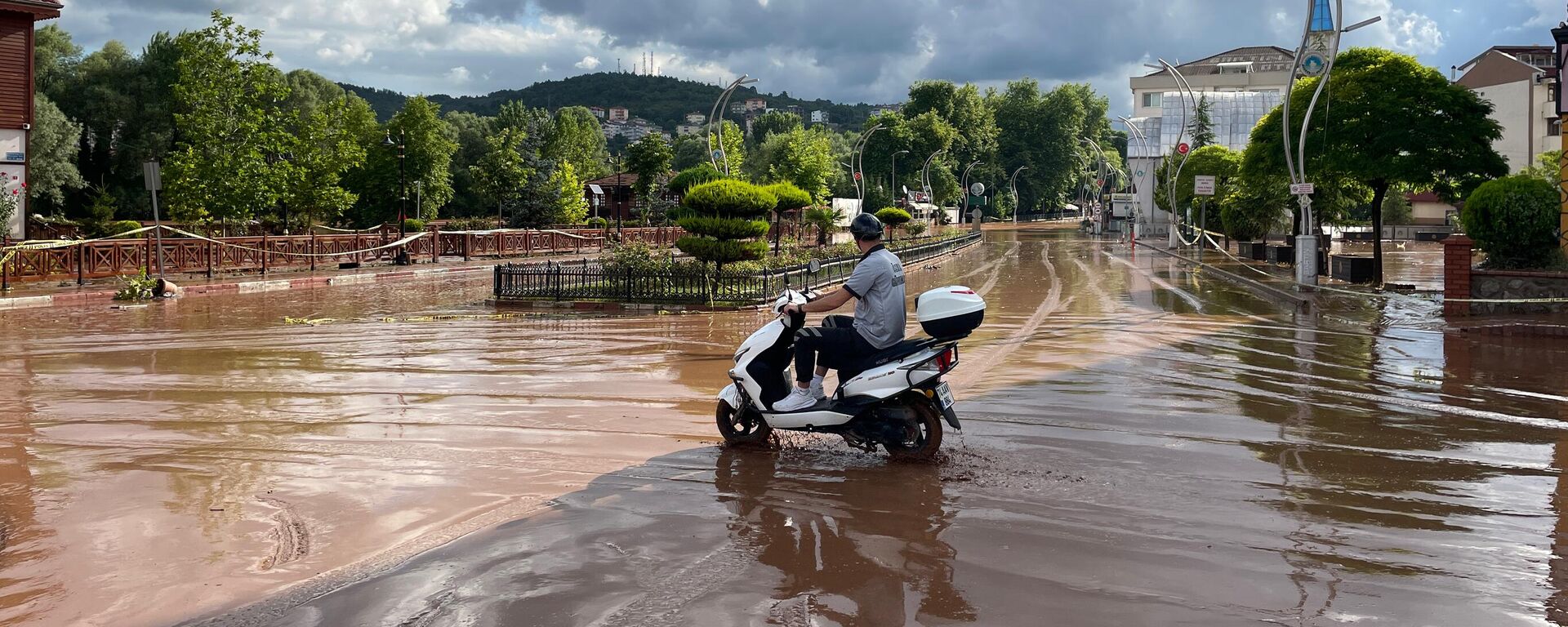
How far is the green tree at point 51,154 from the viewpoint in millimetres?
52250

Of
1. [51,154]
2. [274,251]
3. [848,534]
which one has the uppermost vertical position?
[51,154]

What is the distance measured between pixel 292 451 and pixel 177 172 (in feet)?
124

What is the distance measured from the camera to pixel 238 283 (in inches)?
1152

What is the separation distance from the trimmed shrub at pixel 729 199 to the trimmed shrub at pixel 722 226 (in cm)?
25

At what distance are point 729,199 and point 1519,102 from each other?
74917mm

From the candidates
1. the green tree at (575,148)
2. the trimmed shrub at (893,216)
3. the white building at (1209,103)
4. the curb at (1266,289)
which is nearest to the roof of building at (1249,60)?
the white building at (1209,103)

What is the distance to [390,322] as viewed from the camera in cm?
1958

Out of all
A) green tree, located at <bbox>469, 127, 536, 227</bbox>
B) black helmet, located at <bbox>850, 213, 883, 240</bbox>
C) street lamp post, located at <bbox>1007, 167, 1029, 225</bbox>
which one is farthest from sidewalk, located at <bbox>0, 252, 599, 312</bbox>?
street lamp post, located at <bbox>1007, 167, 1029, 225</bbox>

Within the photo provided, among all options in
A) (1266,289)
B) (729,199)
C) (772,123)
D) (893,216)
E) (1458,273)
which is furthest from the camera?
(772,123)

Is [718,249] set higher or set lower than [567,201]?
lower

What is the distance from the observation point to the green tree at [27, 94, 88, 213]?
52250 mm

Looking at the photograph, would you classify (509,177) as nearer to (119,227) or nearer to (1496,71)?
(119,227)

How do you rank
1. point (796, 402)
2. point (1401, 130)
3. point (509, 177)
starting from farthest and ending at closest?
point (509, 177) → point (1401, 130) → point (796, 402)

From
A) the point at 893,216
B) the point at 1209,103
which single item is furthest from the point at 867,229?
the point at 1209,103
